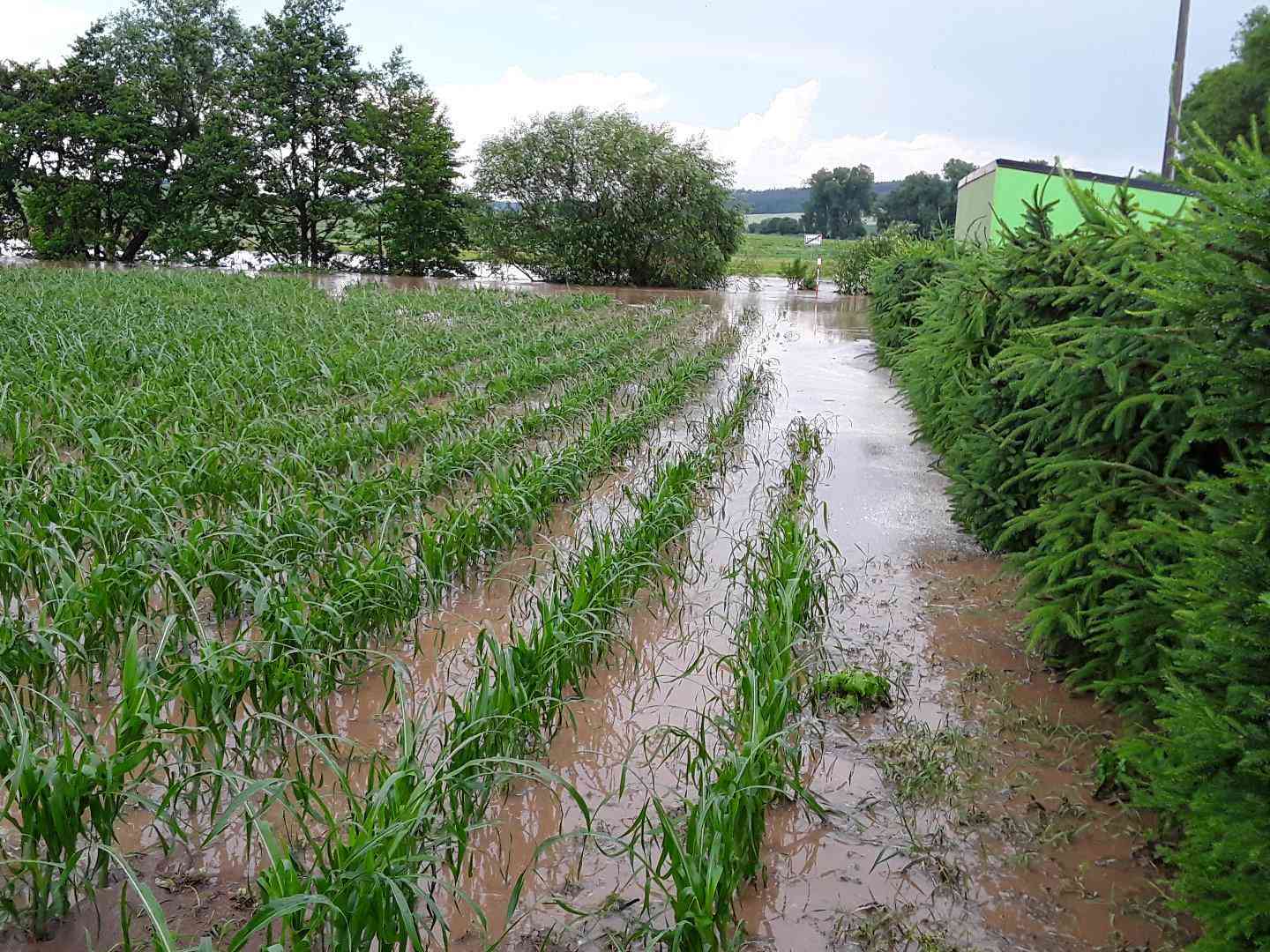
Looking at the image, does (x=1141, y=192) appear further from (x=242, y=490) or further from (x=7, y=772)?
(x=7, y=772)

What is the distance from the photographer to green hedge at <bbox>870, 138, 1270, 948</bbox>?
2.08 meters

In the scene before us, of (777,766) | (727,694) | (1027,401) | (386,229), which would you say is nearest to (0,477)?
(727,694)

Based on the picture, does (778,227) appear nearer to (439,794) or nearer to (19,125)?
(19,125)

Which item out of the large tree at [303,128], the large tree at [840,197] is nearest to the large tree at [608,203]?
the large tree at [303,128]

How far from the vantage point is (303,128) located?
2708 centimetres

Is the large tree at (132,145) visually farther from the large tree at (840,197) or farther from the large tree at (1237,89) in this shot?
the large tree at (840,197)

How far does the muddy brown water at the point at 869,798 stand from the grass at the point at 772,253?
25.9m

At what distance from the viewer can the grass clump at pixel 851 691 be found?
12.0 ft

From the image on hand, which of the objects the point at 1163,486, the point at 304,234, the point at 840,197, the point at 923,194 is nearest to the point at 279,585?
the point at 1163,486

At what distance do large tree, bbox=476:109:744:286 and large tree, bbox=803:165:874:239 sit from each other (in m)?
43.2

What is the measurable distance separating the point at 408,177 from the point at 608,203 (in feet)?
17.9

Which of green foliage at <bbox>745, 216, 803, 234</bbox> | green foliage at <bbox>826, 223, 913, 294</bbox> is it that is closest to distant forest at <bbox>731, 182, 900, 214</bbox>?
green foliage at <bbox>745, 216, 803, 234</bbox>

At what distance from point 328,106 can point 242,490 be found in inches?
991

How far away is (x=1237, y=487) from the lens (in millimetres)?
2996
